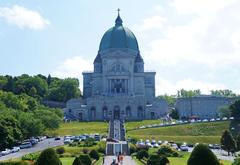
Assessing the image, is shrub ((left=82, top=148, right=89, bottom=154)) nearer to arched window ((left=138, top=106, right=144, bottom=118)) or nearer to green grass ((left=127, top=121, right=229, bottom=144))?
green grass ((left=127, top=121, right=229, bottom=144))

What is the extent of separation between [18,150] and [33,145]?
7730 mm

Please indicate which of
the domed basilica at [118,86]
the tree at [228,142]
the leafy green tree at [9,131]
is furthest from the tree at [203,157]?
the domed basilica at [118,86]

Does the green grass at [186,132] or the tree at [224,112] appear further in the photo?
the tree at [224,112]

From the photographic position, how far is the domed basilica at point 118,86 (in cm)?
13388

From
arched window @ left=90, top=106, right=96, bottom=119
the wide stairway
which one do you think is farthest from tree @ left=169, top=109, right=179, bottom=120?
the wide stairway

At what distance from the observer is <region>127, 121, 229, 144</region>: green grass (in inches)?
3521

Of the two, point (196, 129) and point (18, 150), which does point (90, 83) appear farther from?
point (18, 150)

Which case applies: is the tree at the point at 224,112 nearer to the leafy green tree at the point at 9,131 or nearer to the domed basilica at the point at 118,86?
the domed basilica at the point at 118,86

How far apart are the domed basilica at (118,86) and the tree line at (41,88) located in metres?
7.46

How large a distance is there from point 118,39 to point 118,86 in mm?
13567

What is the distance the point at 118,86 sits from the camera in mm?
143125

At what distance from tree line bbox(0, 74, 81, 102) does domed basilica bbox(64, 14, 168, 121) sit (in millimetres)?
7458

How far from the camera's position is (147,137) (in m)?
89.4

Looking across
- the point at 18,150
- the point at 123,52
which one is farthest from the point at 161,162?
the point at 123,52
